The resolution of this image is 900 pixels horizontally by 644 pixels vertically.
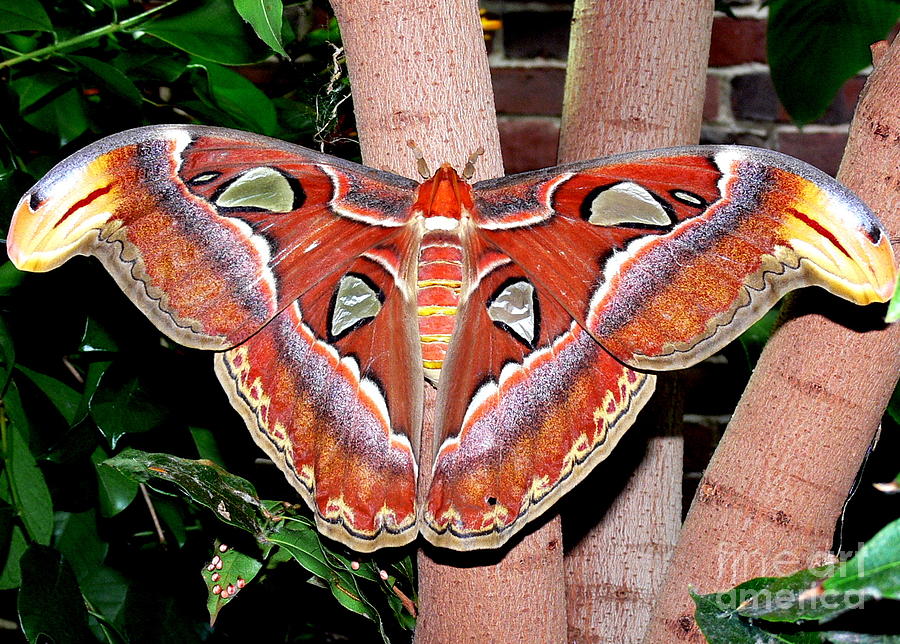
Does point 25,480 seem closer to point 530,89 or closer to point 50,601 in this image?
point 50,601

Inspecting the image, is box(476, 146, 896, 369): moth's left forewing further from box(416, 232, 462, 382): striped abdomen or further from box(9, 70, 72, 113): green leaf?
box(9, 70, 72, 113): green leaf

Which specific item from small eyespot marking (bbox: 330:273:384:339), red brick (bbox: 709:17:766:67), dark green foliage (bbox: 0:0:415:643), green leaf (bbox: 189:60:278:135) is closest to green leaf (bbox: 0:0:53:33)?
dark green foliage (bbox: 0:0:415:643)

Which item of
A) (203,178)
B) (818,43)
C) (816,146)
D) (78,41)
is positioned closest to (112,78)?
(78,41)

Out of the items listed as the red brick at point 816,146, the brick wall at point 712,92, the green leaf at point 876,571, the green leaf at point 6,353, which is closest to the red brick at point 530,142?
the brick wall at point 712,92

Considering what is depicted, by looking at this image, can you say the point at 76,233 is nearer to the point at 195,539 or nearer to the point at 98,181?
the point at 98,181

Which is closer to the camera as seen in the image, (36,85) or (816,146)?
(36,85)
